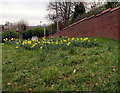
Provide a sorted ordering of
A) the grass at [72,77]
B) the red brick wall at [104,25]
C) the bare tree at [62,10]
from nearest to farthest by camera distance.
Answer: the grass at [72,77] < the red brick wall at [104,25] < the bare tree at [62,10]

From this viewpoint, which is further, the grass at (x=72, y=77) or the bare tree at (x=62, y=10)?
the bare tree at (x=62, y=10)

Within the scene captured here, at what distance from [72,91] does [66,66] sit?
1.49m

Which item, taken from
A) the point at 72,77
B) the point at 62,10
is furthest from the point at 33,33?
the point at 72,77

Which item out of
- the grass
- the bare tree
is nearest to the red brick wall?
the grass

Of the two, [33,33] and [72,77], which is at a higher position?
[33,33]

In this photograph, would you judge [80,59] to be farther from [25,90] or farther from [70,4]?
[70,4]

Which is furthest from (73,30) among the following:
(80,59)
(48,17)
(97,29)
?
(48,17)

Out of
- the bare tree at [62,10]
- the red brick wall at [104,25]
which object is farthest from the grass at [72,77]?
the bare tree at [62,10]

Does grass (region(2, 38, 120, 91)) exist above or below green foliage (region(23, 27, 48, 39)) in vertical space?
below

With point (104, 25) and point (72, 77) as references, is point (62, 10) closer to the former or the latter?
point (104, 25)

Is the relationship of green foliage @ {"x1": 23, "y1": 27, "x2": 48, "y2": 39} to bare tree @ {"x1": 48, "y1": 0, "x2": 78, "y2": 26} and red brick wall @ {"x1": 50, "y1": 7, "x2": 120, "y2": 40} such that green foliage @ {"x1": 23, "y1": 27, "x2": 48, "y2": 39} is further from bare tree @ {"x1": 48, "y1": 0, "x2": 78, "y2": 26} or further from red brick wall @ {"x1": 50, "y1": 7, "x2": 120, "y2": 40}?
red brick wall @ {"x1": 50, "y1": 7, "x2": 120, "y2": 40}

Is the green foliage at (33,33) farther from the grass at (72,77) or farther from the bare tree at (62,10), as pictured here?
the grass at (72,77)

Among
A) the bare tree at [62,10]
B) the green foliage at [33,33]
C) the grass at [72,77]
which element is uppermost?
the bare tree at [62,10]

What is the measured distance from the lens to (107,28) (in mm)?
9031
